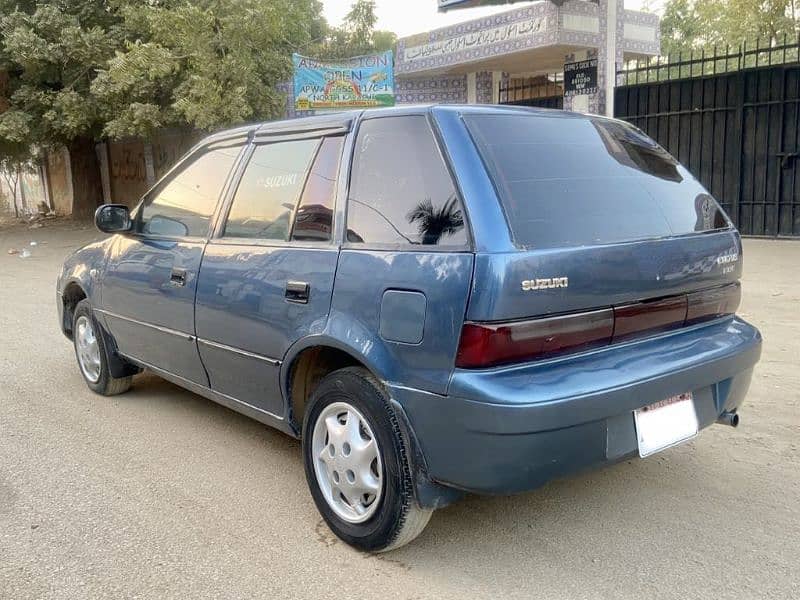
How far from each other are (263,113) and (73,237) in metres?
6.16

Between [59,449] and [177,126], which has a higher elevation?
[177,126]

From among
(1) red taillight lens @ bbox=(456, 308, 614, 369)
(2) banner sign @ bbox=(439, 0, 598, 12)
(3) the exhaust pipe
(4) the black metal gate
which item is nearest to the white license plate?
(3) the exhaust pipe

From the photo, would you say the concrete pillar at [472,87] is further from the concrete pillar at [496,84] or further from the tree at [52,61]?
the tree at [52,61]

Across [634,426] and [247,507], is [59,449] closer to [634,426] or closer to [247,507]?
[247,507]

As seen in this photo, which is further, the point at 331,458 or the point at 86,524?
the point at 86,524

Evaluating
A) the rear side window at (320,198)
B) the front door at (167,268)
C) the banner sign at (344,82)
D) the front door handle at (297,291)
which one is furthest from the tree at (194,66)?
the front door handle at (297,291)

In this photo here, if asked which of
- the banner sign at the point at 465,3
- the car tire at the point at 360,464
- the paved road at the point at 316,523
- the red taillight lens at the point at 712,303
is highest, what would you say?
the banner sign at the point at 465,3

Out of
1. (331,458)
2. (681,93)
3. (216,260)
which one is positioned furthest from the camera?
(681,93)

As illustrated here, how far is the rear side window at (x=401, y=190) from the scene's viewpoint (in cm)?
277

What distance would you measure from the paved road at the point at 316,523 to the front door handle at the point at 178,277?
0.96 meters

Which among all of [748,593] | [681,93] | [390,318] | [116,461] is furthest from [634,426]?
[681,93]

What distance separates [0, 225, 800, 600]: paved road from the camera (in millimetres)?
2793

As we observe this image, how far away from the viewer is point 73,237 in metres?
17.7

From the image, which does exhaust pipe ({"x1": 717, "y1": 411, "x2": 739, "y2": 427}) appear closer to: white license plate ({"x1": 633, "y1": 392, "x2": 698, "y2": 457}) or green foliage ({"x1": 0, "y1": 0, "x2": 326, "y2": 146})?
white license plate ({"x1": 633, "y1": 392, "x2": 698, "y2": 457})
